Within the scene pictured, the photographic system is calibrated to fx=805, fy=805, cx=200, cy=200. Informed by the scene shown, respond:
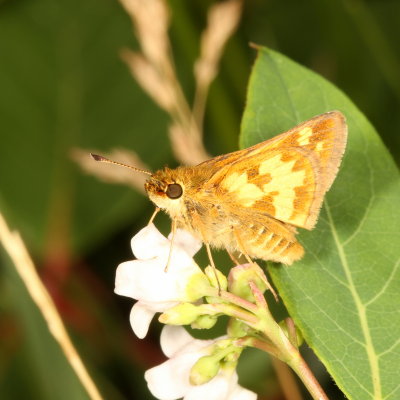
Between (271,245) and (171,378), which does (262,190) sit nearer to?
(271,245)

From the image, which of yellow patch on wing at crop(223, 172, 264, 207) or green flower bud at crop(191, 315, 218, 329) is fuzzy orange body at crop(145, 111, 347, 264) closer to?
yellow patch on wing at crop(223, 172, 264, 207)

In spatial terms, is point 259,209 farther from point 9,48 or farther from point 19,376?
point 9,48

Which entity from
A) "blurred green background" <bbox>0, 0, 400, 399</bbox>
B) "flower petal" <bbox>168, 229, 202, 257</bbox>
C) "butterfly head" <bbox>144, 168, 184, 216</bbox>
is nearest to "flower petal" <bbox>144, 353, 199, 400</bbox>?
"flower petal" <bbox>168, 229, 202, 257</bbox>

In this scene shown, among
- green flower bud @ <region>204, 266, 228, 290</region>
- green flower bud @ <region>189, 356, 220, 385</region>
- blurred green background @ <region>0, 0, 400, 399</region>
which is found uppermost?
blurred green background @ <region>0, 0, 400, 399</region>

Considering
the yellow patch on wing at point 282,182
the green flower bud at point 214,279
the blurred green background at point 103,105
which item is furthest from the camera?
the blurred green background at point 103,105

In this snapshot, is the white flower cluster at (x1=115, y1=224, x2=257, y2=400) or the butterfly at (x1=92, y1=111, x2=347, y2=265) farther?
the butterfly at (x1=92, y1=111, x2=347, y2=265)

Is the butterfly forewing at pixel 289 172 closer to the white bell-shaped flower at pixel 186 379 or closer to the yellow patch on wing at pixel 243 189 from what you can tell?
the yellow patch on wing at pixel 243 189

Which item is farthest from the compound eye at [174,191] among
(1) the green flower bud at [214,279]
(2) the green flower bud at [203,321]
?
(2) the green flower bud at [203,321]
